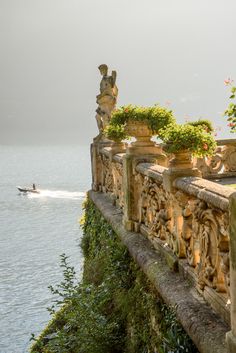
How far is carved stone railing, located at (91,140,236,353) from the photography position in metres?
3.99

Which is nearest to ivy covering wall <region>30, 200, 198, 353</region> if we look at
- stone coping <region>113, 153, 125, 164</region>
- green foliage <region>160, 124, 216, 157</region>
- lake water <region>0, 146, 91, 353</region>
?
stone coping <region>113, 153, 125, 164</region>

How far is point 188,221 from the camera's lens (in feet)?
16.7

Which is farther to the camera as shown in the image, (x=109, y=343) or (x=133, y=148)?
(x=133, y=148)

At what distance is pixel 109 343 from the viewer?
6.71 m

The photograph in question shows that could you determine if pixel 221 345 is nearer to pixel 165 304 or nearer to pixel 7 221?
pixel 165 304

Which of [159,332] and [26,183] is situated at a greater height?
[159,332]

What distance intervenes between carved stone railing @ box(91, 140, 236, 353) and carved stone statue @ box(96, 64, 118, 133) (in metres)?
5.45

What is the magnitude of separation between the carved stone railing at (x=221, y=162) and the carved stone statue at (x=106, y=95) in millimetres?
2741

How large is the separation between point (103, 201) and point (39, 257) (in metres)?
22.6

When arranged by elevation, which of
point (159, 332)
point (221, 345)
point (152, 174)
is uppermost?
point (152, 174)

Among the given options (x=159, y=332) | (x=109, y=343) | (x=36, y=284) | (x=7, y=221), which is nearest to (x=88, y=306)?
(x=109, y=343)

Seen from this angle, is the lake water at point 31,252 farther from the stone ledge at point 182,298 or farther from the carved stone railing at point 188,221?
the stone ledge at point 182,298

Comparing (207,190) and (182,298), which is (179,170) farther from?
(182,298)

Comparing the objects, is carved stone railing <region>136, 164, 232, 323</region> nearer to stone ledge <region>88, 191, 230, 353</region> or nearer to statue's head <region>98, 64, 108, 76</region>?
stone ledge <region>88, 191, 230, 353</region>
